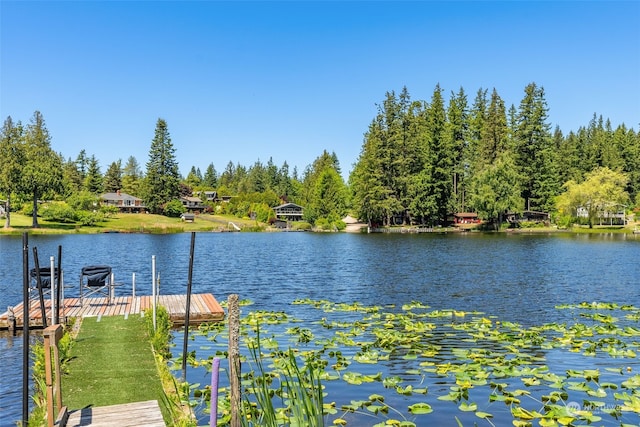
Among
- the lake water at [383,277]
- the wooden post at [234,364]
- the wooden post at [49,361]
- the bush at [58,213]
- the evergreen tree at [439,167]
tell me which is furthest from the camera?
the evergreen tree at [439,167]

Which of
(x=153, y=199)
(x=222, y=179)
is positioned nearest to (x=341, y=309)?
(x=153, y=199)

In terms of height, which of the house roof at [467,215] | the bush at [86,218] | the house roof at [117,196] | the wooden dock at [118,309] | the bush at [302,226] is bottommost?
the wooden dock at [118,309]

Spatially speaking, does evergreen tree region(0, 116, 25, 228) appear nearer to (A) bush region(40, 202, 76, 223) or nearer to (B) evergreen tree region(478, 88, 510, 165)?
(A) bush region(40, 202, 76, 223)

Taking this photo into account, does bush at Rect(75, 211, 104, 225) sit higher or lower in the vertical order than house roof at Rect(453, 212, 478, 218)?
lower

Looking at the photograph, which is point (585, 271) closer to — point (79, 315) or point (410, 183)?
point (79, 315)

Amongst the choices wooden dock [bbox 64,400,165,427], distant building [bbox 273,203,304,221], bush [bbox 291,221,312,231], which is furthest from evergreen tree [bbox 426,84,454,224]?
wooden dock [bbox 64,400,165,427]

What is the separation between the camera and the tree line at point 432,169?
77688 mm

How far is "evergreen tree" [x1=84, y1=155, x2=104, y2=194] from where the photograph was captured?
11281cm

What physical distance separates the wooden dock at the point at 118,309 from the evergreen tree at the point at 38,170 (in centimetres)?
6428

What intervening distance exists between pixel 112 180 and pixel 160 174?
27.1 m

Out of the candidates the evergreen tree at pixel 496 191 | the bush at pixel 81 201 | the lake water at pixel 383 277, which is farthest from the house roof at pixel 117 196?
the evergreen tree at pixel 496 191

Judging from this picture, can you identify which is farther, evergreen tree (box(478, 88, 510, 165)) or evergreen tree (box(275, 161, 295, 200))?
evergreen tree (box(275, 161, 295, 200))

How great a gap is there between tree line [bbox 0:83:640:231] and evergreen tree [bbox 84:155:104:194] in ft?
2.17

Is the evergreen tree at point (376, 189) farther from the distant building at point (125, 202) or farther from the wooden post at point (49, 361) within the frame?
the wooden post at point (49, 361)
